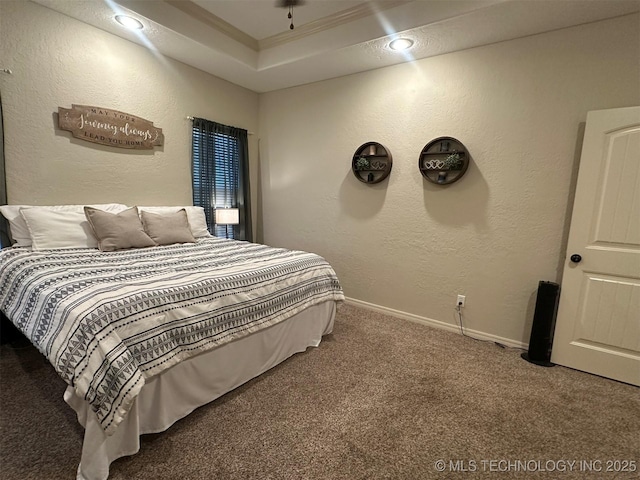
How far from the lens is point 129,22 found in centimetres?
265

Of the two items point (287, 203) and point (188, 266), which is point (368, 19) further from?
point (188, 266)

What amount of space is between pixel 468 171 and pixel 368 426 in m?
2.27

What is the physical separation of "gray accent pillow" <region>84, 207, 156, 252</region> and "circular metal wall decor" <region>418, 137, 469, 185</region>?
263 centimetres

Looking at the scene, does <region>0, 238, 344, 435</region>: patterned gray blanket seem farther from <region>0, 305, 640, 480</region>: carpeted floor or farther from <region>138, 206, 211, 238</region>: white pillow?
<region>138, 206, 211, 238</region>: white pillow

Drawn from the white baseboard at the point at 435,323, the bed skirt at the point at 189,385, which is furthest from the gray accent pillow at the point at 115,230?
the white baseboard at the point at 435,323

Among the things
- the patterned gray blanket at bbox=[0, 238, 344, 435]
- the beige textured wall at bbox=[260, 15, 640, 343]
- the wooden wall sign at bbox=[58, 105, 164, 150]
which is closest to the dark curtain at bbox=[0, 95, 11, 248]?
the patterned gray blanket at bbox=[0, 238, 344, 435]

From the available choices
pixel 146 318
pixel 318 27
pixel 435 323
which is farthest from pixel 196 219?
pixel 435 323

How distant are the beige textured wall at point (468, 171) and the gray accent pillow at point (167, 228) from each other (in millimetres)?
1469

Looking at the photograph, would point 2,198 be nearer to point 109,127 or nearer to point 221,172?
point 109,127

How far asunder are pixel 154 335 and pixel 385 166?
260 cm

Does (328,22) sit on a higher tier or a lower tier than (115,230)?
higher

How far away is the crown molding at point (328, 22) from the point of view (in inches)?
106

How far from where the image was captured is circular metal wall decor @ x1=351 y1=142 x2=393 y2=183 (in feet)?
10.8

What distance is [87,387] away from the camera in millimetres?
1305
